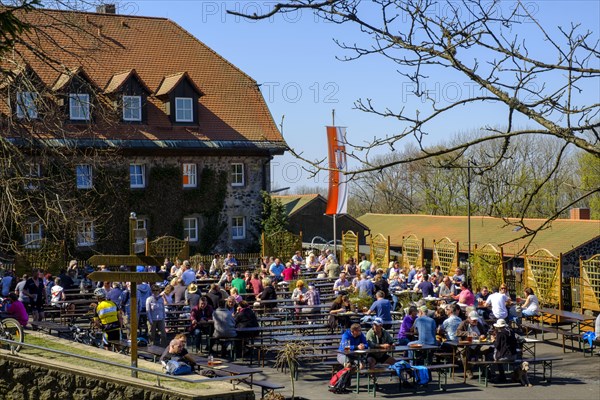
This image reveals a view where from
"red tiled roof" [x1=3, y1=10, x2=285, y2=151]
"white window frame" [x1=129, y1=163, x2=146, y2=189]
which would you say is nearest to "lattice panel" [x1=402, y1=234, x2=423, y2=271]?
"red tiled roof" [x1=3, y1=10, x2=285, y2=151]

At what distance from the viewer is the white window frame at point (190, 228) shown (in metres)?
40.2

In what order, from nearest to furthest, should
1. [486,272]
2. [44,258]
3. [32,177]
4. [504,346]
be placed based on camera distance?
[32,177] → [504,346] → [486,272] → [44,258]

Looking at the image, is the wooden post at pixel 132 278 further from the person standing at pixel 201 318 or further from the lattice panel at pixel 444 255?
the lattice panel at pixel 444 255

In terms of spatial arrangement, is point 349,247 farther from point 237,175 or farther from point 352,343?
point 352,343

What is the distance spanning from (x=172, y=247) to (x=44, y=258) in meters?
5.86

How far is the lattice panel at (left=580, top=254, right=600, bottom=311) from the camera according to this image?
88.4ft

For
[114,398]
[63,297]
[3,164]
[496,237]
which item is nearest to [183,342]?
[114,398]

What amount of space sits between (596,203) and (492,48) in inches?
2231

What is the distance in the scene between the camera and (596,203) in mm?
60375

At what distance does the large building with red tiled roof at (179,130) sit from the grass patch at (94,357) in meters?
19.7

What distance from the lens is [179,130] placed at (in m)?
40.4

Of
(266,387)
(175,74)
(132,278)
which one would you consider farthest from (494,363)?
(175,74)

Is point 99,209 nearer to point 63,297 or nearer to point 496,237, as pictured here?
point 63,297

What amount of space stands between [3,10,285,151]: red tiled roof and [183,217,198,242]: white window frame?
3.50m
